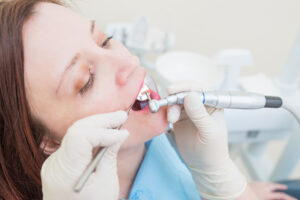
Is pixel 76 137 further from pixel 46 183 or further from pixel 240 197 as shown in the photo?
pixel 240 197

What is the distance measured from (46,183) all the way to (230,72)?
0.92 m

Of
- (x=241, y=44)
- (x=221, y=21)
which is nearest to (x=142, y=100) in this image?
(x=221, y=21)

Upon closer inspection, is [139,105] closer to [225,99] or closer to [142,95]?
[142,95]

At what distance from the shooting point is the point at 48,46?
618 millimetres

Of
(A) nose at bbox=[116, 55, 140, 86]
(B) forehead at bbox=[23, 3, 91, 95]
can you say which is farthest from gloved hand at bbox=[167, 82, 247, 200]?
(B) forehead at bbox=[23, 3, 91, 95]

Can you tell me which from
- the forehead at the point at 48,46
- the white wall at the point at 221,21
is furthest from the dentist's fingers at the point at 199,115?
the white wall at the point at 221,21

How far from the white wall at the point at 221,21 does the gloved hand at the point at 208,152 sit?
0.89 metres

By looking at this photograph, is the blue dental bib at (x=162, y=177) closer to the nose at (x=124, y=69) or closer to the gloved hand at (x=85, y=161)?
the gloved hand at (x=85, y=161)

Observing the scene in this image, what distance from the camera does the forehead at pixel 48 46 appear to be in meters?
0.62

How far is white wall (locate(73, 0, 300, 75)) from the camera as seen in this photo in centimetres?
156

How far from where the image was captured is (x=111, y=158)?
2.16ft

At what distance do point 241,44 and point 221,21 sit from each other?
24 centimetres

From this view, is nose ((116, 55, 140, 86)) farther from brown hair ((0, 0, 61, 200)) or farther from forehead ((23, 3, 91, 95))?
brown hair ((0, 0, 61, 200))

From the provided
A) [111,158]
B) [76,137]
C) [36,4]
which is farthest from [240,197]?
[36,4]
